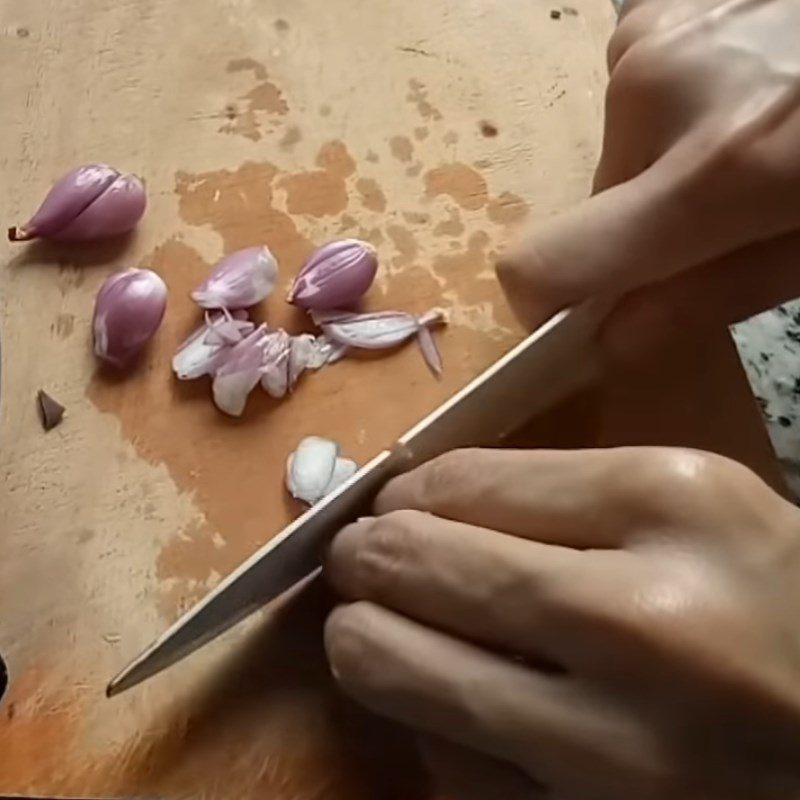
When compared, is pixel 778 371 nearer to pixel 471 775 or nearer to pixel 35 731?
A: pixel 471 775

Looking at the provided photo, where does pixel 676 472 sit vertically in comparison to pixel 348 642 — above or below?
above

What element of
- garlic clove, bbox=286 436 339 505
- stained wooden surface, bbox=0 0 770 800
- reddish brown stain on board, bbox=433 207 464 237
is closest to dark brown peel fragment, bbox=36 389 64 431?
stained wooden surface, bbox=0 0 770 800


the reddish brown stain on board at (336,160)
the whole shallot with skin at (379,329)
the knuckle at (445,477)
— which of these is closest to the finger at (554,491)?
the knuckle at (445,477)

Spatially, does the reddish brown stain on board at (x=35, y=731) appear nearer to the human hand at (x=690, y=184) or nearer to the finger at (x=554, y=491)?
the finger at (x=554, y=491)

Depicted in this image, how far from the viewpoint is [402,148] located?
0.76 meters

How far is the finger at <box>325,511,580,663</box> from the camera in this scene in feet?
1.69

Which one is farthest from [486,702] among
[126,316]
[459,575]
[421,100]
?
[421,100]

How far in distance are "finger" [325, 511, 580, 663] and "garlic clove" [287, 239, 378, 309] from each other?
0.14 m

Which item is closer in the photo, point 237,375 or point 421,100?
point 237,375

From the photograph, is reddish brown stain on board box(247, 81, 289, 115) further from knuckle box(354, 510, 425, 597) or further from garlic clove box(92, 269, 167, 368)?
knuckle box(354, 510, 425, 597)

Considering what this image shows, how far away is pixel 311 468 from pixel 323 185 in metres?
0.17

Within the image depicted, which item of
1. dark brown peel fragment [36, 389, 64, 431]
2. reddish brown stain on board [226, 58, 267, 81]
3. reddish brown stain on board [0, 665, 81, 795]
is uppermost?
reddish brown stain on board [226, 58, 267, 81]

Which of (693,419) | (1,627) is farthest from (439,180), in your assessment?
(1,627)

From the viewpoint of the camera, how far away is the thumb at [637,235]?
1.99 ft
